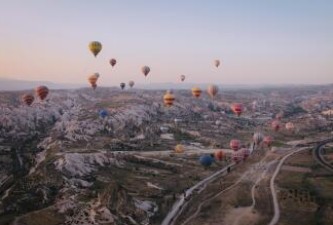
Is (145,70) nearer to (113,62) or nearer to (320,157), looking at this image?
(113,62)

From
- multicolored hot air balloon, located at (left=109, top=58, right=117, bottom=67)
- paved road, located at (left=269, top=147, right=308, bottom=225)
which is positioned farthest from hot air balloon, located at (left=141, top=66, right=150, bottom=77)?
paved road, located at (left=269, top=147, right=308, bottom=225)

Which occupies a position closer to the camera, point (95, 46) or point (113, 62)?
point (95, 46)

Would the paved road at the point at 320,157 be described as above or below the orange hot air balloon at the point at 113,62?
below

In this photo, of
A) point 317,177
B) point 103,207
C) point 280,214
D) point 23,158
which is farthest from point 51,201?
point 317,177

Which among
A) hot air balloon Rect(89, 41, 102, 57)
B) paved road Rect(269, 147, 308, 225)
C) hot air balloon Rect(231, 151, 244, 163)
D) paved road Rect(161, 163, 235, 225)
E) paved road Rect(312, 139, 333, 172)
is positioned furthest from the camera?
paved road Rect(312, 139, 333, 172)

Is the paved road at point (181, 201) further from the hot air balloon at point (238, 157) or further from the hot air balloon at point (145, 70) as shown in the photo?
the hot air balloon at point (145, 70)

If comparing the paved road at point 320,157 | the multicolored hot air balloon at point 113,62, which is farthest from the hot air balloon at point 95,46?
the paved road at point 320,157

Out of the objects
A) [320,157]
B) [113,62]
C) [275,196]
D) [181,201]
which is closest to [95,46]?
[113,62]

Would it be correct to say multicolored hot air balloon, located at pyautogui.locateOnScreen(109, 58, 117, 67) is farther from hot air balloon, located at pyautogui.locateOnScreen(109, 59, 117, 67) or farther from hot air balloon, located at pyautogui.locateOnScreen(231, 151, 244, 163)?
hot air balloon, located at pyautogui.locateOnScreen(231, 151, 244, 163)

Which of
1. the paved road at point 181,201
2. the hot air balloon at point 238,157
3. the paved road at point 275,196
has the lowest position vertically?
the paved road at point 181,201

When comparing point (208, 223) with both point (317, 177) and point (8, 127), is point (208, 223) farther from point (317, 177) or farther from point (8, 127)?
point (8, 127)

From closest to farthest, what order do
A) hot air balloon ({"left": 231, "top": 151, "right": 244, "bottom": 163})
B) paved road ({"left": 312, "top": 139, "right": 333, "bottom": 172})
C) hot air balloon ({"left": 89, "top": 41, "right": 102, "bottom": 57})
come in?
hot air balloon ({"left": 89, "top": 41, "right": 102, "bottom": 57}) < hot air balloon ({"left": 231, "top": 151, "right": 244, "bottom": 163}) < paved road ({"left": 312, "top": 139, "right": 333, "bottom": 172})
